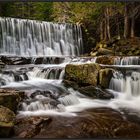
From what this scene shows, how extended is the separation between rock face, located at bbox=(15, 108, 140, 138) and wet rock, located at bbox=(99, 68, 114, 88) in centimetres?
92

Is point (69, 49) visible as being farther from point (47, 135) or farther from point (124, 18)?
point (47, 135)

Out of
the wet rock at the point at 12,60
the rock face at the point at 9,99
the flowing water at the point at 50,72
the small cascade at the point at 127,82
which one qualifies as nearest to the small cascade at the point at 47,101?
the flowing water at the point at 50,72

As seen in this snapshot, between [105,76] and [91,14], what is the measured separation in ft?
3.42

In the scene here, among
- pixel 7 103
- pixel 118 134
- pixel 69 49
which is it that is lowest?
pixel 118 134

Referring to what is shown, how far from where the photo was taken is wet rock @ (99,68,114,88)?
5.66 metres

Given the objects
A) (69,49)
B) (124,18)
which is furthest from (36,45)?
(124,18)

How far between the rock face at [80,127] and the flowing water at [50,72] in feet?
0.72

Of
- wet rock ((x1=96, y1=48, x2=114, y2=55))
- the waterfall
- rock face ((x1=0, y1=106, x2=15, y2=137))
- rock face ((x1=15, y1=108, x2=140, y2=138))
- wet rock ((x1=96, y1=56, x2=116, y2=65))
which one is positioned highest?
the waterfall

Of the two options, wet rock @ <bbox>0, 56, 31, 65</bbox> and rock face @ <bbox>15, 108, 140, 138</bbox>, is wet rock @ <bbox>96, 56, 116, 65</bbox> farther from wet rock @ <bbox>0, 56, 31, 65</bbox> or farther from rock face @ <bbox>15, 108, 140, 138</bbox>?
rock face @ <bbox>15, 108, 140, 138</bbox>

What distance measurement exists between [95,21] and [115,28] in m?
0.34

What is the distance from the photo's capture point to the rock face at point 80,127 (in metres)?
4.23

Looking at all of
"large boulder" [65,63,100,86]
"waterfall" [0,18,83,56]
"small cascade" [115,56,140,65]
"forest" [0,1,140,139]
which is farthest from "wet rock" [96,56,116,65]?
"waterfall" [0,18,83,56]

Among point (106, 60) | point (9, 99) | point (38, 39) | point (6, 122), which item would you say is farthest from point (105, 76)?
point (6, 122)

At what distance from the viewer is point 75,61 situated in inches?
239
